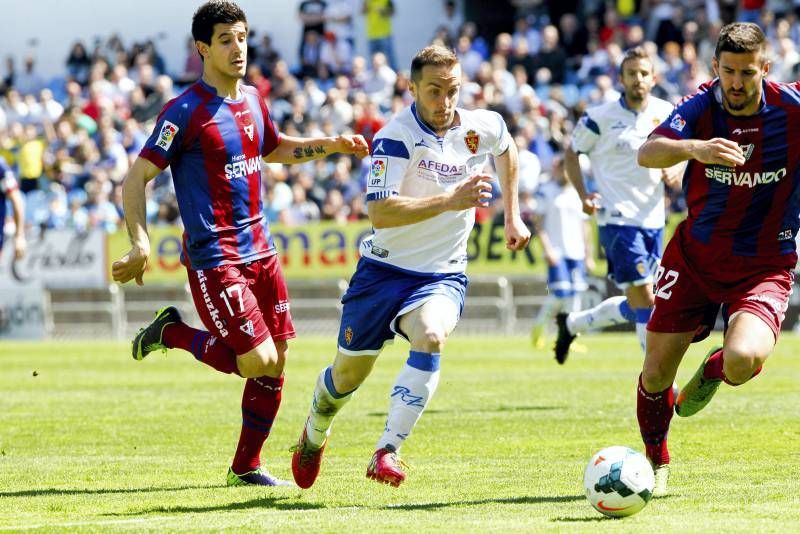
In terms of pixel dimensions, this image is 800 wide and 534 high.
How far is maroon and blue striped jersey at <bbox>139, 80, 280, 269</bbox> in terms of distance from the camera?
28.5ft

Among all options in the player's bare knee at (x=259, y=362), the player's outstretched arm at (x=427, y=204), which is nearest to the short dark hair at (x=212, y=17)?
the player's outstretched arm at (x=427, y=204)

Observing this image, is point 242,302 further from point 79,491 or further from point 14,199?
point 14,199

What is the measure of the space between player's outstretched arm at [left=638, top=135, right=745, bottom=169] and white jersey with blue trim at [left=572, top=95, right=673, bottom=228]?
5.45 meters

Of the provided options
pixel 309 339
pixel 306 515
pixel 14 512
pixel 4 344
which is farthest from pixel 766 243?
pixel 4 344

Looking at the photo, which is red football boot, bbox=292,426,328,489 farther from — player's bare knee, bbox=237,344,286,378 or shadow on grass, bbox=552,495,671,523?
shadow on grass, bbox=552,495,671,523

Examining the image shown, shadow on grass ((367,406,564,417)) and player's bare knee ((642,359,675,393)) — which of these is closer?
player's bare knee ((642,359,675,393))

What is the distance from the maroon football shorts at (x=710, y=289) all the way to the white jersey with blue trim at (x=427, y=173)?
3.84 feet

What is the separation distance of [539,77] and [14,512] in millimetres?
22485

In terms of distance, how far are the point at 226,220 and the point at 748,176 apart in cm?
308

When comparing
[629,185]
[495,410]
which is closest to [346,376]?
[495,410]

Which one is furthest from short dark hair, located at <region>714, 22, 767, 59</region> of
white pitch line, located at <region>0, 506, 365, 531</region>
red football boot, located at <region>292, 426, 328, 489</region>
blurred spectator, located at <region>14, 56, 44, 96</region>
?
blurred spectator, located at <region>14, 56, 44, 96</region>

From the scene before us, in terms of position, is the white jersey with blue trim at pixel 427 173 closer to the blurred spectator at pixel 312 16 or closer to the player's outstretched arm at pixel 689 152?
the player's outstretched arm at pixel 689 152

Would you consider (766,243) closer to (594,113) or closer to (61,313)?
(594,113)

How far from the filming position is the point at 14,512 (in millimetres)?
7832
